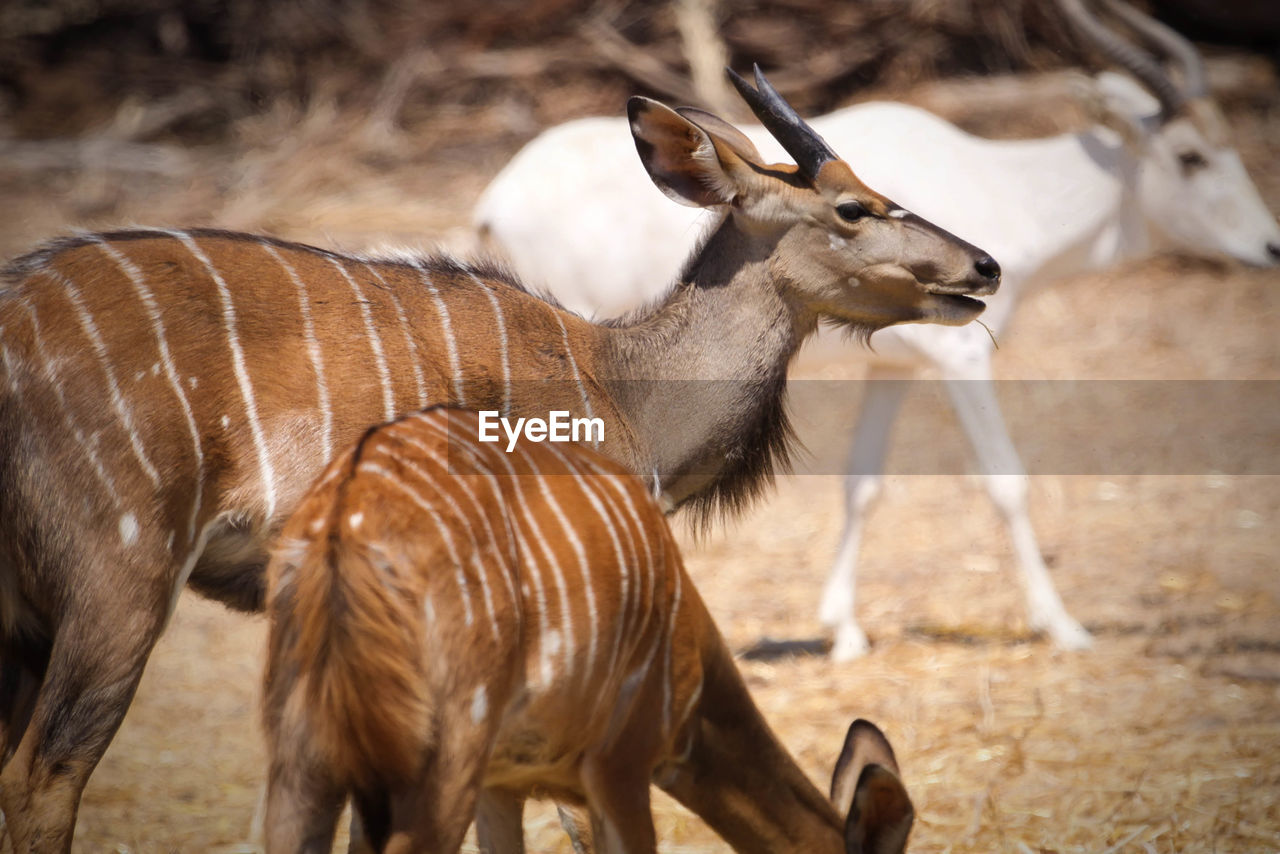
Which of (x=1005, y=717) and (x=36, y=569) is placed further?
(x=1005, y=717)

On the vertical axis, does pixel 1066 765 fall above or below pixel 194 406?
below

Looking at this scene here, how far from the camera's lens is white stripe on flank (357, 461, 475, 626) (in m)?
2.15

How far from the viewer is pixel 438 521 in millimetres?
2197

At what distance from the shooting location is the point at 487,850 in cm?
296

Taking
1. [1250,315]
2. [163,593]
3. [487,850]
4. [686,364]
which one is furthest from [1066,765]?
[1250,315]

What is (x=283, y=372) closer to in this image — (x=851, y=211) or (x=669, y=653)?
(x=669, y=653)

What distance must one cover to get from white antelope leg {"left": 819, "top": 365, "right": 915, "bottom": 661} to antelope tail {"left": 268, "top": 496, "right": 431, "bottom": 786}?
11.1 feet

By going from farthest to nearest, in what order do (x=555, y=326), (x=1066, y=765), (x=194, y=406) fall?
(x=1066, y=765)
(x=555, y=326)
(x=194, y=406)

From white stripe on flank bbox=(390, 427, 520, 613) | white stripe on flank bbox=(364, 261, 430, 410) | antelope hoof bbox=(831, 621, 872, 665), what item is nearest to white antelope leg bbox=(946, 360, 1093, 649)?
antelope hoof bbox=(831, 621, 872, 665)

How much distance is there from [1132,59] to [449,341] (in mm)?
3331

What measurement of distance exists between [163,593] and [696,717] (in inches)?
43.2

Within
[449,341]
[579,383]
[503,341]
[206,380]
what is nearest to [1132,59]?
[579,383]

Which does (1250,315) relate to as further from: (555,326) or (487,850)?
(487,850)

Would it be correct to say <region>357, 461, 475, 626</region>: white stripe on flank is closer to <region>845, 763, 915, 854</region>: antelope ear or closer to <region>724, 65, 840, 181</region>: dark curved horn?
<region>845, 763, 915, 854</region>: antelope ear
